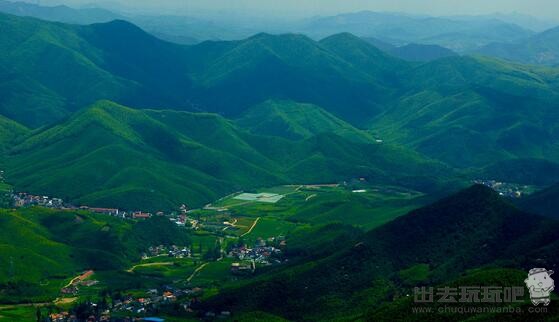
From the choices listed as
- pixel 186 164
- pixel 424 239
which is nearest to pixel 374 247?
pixel 424 239

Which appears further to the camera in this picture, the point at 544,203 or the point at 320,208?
the point at 320,208

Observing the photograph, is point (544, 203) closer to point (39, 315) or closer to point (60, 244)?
point (60, 244)

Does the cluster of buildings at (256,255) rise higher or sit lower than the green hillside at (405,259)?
lower

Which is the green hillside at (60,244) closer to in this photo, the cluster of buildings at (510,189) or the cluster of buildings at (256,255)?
the cluster of buildings at (256,255)

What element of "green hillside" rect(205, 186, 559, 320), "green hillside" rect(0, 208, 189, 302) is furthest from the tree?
"green hillside" rect(205, 186, 559, 320)

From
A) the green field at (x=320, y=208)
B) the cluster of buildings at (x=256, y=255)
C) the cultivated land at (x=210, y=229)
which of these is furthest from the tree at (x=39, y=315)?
the green field at (x=320, y=208)

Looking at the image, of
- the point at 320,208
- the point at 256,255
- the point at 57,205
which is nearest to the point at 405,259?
the point at 256,255
